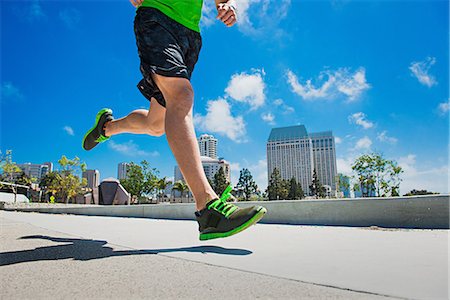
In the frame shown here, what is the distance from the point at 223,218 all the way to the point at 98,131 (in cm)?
150

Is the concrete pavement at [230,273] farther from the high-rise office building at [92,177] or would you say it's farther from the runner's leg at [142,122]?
the high-rise office building at [92,177]

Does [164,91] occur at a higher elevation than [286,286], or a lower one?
higher

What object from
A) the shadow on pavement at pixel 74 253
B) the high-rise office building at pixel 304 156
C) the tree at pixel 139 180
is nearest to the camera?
the shadow on pavement at pixel 74 253

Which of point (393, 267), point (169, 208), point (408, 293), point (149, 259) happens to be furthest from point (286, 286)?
point (169, 208)

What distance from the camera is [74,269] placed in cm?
84

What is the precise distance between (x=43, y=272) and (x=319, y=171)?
98.2 meters

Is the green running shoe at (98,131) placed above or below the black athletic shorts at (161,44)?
below

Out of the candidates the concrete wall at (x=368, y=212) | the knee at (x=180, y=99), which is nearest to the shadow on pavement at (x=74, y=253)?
the knee at (x=180, y=99)

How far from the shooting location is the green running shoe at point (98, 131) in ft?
7.27

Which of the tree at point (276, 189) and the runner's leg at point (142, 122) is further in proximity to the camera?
the tree at point (276, 189)

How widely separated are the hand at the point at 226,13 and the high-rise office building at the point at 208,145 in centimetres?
10362

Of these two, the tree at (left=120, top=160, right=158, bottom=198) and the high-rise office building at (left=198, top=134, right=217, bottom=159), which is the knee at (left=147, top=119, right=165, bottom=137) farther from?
the high-rise office building at (left=198, top=134, right=217, bottom=159)

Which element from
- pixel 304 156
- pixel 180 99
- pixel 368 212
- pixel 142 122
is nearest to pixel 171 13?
pixel 180 99

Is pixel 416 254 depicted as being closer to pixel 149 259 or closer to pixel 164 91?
pixel 149 259
